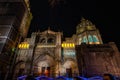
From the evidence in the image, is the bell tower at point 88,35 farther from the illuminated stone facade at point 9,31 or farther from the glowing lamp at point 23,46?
the illuminated stone facade at point 9,31

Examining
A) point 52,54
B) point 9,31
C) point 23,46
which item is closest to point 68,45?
point 52,54

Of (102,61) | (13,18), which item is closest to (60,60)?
(102,61)

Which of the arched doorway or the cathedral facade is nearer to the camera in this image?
the cathedral facade

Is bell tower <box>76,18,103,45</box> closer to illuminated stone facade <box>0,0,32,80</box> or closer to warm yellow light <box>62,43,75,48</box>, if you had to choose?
warm yellow light <box>62,43,75,48</box>

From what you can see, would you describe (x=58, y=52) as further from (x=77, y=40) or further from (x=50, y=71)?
(x=77, y=40)

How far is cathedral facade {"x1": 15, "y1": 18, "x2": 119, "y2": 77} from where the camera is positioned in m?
23.2

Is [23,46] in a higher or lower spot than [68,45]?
lower

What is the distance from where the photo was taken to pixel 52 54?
25609mm

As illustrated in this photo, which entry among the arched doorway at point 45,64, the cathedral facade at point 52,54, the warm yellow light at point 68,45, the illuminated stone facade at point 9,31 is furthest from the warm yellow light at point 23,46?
the warm yellow light at point 68,45

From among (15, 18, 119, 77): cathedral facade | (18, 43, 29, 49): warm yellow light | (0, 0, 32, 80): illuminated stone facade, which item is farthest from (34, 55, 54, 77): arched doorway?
(0, 0, 32, 80): illuminated stone facade

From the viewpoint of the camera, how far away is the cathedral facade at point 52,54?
23156 mm

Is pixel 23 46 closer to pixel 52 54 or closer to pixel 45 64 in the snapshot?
pixel 45 64

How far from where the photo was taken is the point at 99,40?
2720cm

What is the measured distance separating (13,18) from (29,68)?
1525 centimetres
